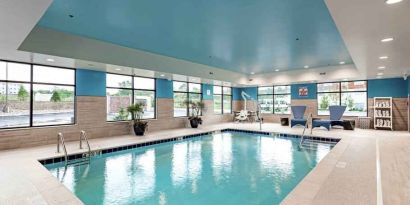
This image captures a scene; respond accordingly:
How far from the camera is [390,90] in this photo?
941cm

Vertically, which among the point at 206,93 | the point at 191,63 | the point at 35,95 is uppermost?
the point at 191,63

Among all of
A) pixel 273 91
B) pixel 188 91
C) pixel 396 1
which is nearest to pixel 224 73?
pixel 188 91

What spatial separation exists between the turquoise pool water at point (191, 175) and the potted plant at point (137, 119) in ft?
4.27

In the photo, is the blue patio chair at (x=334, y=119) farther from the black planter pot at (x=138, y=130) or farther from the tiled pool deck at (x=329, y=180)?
the black planter pot at (x=138, y=130)

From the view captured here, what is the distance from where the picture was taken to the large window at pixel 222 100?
41.8 ft

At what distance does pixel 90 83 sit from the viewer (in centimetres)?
722

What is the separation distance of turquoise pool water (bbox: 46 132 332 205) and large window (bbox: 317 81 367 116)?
496 cm

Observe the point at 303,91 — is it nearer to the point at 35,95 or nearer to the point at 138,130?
the point at 138,130

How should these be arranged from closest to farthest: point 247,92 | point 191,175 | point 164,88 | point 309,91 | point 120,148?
point 191,175 < point 120,148 < point 164,88 < point 309,91 < point 247,92

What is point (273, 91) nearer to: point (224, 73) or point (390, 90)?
point (224, 73)

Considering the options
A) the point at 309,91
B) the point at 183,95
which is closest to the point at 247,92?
the point at 309,91

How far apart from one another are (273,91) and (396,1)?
10622 millimetres

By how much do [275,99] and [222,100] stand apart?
3182mm

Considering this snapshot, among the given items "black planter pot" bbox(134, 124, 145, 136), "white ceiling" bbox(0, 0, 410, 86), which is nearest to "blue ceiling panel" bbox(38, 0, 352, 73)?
"white ceiling" bbox(0, 0, 410, 86)
